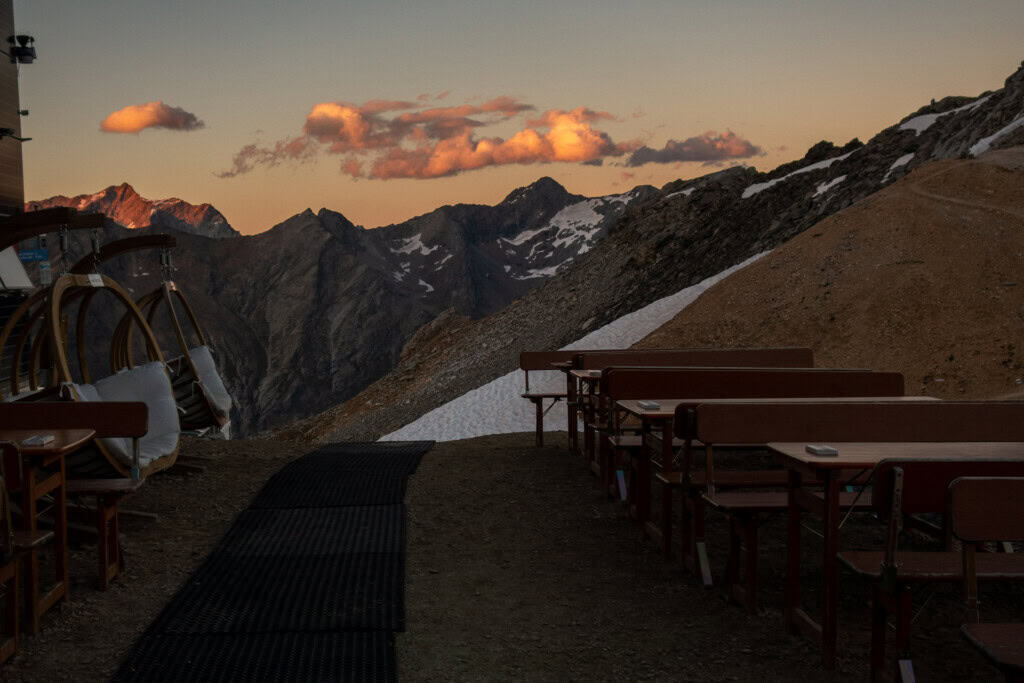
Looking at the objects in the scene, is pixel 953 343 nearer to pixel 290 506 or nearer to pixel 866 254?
pixel 866 254

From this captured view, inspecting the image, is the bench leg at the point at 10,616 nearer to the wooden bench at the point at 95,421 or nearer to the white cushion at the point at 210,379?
the wooden bench at the point at 95,421

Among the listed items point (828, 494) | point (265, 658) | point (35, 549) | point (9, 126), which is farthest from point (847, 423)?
point (9, 126)

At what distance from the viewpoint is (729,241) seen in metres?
39.0

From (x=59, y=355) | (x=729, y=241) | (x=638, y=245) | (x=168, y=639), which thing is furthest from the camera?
(x=638, y=245)

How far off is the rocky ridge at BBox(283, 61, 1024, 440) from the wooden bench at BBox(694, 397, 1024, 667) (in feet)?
92.0

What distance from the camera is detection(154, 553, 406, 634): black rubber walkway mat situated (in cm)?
589

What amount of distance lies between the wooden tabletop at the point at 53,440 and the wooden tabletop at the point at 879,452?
413 centimetres

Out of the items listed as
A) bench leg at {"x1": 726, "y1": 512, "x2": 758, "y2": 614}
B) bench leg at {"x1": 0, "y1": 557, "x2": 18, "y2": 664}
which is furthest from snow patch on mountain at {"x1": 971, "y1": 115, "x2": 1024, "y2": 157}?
bench leg at {"x1": 0, "y1": 557, "x2": 18, "y2": 664}

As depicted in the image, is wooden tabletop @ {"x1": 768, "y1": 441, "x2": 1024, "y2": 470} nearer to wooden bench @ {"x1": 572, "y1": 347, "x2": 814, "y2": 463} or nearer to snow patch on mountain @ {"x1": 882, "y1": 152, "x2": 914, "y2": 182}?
wooden bench @ {"x1": 572, "y1": 347, "x2": 814, "y2": 463}

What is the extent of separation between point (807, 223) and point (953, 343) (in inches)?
694

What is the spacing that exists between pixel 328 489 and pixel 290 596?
147 inches

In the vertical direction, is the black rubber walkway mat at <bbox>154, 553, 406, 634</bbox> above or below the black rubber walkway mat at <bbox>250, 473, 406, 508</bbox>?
above

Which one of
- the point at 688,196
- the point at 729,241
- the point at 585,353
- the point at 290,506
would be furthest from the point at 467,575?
the point at 688,196

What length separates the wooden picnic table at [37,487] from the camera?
17.8ft
